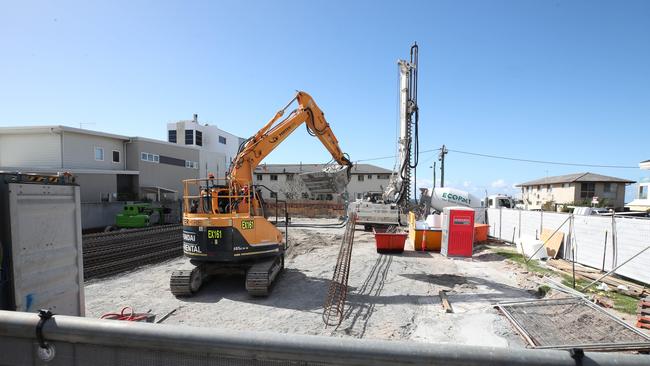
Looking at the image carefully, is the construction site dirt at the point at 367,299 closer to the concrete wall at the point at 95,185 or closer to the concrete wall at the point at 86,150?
the concrete wall at the point at 95,185

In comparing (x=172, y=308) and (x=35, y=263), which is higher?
(x=35, y=263)

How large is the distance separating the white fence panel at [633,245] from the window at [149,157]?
30.8m

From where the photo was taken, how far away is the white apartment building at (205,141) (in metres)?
38.8

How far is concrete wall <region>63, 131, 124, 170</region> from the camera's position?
23.4m

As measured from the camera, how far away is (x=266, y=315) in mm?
7223

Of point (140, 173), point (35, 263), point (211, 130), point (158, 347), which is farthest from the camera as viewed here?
point (211, 130)

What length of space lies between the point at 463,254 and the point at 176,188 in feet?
92.5

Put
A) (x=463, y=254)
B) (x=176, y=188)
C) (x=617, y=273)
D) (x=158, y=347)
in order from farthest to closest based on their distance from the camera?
(x=176, y=188), (x=463, y=254), (x=617, y=273), (x=158, y=347)

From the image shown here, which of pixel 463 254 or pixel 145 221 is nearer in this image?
pixel 463 254

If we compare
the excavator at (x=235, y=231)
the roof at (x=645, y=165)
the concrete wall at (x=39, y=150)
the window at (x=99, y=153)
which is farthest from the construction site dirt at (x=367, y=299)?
the roof at (x=645, y=165)

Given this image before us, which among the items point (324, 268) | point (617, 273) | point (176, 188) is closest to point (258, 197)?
point (324, 268)

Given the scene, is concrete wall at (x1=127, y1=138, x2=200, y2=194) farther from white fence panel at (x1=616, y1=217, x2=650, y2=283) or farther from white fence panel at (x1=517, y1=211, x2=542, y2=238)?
white fence panel at (x1=616, y1=217, x2=650, y2=283)

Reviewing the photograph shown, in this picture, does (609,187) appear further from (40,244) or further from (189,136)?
(189,136)

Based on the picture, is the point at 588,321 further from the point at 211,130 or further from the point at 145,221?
the point at 211,130
